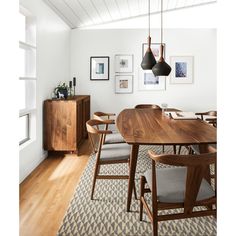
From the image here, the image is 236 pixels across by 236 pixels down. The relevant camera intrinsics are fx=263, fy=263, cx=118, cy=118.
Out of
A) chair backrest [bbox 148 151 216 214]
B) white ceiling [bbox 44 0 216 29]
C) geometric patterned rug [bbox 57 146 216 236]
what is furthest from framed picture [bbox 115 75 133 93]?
chair backrest [bbox 148 151 216 214]

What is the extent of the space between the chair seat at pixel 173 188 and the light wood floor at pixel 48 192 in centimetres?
94

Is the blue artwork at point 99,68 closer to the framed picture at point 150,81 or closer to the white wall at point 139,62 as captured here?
the white wall at point 139,62

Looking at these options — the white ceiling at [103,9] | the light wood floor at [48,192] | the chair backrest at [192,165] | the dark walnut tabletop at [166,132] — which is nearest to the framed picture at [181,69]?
the white ceiling at [103,9]

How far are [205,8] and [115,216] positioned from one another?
5.06 meters

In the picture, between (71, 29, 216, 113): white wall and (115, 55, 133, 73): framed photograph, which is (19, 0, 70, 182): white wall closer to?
(71, 29, 216, 113): white wall

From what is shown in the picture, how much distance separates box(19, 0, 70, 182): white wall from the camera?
3430mm

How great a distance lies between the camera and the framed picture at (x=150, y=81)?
19.4ft

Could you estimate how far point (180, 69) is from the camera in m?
5.88

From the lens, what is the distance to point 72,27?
5.75m

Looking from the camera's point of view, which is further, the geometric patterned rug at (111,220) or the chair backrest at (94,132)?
the chair backrest at (94,132)

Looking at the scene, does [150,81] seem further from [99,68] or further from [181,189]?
[181,189]

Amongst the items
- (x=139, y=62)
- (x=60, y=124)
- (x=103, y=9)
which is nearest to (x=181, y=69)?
(x=139, y=62)

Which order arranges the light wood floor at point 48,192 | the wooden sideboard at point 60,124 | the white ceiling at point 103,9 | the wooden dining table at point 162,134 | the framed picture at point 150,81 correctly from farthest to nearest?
1. the framed picture at point 150,81
2. the white ceiling at point 103,9
3. the wooden sideboard at point 60,124
4. the light wood floor at point 48,192
5. the wooden dining table at point 162,134

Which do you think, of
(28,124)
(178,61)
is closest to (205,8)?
(178,61)
